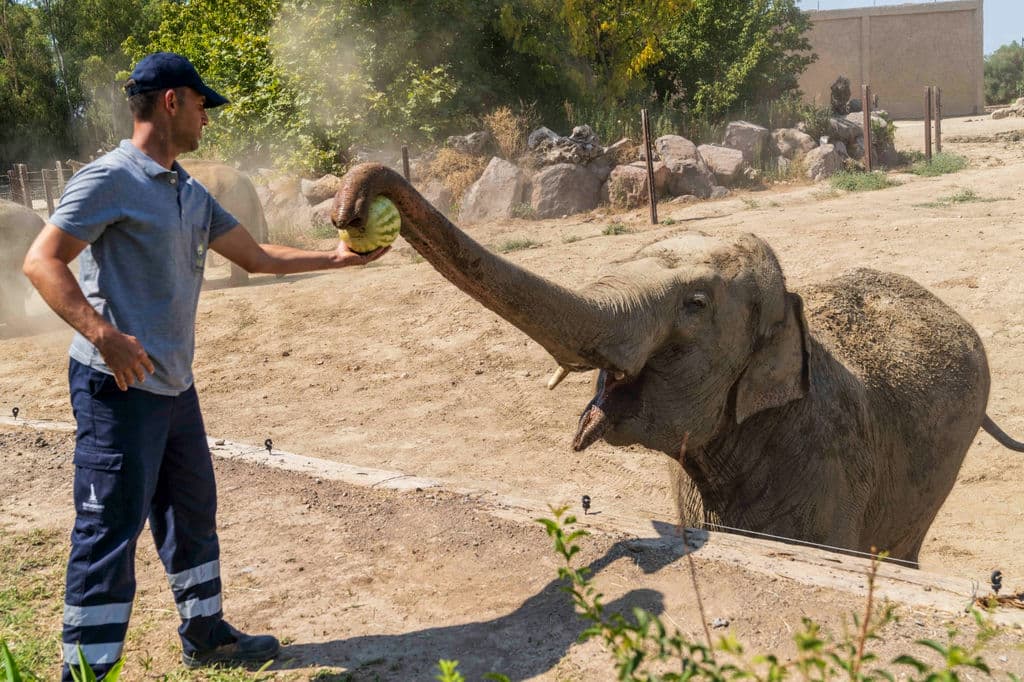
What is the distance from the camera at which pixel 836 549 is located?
4.45 m

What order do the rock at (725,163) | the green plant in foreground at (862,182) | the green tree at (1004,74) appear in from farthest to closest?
the green tree at (1004,74) → the rock at (725,163) → the green plant in foreground at (862,182)

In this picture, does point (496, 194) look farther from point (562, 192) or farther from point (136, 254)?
point (136, 254)

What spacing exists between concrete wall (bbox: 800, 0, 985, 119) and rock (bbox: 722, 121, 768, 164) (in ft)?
76.3

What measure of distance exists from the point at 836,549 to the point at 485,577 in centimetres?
154

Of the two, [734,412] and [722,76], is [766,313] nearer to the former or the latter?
[734,412]

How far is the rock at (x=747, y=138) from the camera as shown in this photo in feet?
68.7

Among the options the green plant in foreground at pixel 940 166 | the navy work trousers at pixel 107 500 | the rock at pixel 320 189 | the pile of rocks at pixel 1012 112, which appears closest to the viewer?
the navy work trousers at pixel 107 500

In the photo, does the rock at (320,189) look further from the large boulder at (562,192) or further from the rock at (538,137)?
the large boulder at (562,192)

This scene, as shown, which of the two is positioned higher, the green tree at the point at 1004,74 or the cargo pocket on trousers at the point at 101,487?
the green tree at the point at 1004,74

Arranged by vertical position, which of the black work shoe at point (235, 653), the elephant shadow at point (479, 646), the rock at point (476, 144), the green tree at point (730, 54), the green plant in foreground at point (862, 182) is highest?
the green tree at point (730, 54)

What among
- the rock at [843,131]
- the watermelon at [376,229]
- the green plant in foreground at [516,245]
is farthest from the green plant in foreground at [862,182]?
the watermelon at [376,229]

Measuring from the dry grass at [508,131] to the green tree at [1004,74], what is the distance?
1564 inches

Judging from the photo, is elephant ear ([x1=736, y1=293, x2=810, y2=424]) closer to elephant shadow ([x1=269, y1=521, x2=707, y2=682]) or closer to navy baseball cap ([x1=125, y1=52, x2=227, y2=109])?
elephant shadow ([x1=269, y1=521, x2=707, y2=682])

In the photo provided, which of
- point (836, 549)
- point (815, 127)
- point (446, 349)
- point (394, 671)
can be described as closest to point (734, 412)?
point (836, 549)
